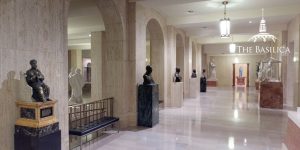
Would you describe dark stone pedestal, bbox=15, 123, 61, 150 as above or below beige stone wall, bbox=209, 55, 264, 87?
below

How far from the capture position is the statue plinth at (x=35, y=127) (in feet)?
9.05

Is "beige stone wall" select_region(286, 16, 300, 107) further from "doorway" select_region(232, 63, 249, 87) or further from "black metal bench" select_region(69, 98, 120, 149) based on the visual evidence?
"doorway" select_region(232, 63, 249, 87)

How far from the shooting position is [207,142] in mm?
4441

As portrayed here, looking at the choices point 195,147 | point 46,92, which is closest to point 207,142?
point 195,147

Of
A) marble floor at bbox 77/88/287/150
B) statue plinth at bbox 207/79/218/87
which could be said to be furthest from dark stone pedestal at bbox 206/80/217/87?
marble floor at bbox 77/88/287/150

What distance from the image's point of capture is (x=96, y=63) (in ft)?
25.8

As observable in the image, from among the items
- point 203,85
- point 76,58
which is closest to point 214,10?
point 203,85

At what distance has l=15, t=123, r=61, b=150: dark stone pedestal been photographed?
275 centimetres

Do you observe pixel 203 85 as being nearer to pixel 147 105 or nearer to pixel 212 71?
pixel 212 71

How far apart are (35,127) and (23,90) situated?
20.2 inches

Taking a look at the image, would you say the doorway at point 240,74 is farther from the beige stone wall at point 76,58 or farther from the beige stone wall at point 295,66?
the beige stone wall at point 76,58

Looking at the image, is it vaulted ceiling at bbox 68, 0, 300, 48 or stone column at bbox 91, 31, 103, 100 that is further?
stone column at bbox 91, 31, 103, 100

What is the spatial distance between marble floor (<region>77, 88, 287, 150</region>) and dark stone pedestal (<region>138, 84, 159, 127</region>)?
26 centimetres

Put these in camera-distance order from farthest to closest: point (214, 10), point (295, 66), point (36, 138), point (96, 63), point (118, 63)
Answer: point (96, 63) → point (295, 66) → point (214, 10) → point (118, 63) → point (36, 138)
